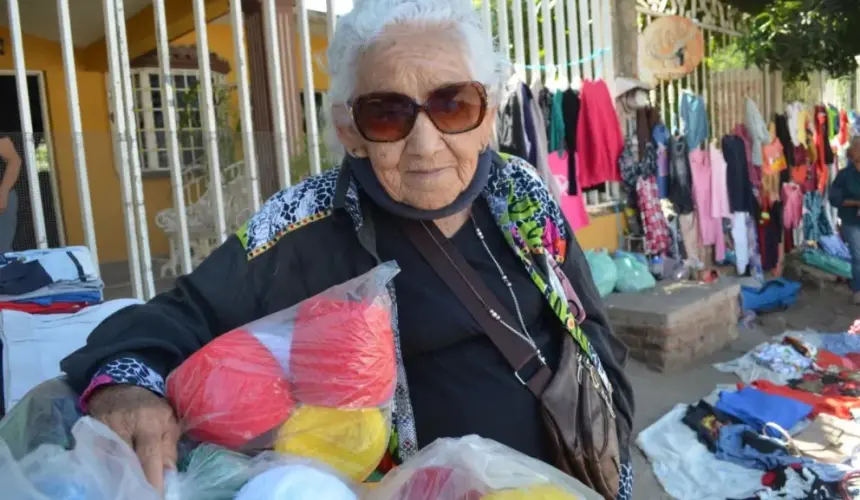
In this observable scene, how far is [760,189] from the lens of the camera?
818 cm

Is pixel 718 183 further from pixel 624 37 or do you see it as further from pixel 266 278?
pixel 266 278

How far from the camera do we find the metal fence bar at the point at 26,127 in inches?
134

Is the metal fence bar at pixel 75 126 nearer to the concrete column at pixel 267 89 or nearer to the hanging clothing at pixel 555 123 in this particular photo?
the concrete column at pixel 267 89

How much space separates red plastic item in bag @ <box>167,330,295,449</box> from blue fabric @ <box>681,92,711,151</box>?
6.93 m

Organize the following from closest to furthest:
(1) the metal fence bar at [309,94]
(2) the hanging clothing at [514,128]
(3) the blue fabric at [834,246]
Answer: (1) the metal fence bar at [309,94]
(2) the hanging clothing at [514,128]
(3) the blue fabric at [834,246]

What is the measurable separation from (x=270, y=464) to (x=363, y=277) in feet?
1.29

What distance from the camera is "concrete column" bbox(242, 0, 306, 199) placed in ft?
14.6

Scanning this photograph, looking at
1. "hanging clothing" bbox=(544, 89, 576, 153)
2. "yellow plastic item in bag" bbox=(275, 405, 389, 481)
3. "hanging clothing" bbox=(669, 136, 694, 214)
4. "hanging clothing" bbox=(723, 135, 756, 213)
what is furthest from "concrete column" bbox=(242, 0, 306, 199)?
"hanging clothing" bbox=(723, 135, 756, 213)

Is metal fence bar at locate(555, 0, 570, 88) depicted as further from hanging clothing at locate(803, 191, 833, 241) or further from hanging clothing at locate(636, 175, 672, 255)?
hanging clothing at locate(803, 191, 833, 241)

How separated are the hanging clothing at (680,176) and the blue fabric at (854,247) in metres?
2.15

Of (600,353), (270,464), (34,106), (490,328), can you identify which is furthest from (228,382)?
(34,106)

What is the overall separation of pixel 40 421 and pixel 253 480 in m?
0.35

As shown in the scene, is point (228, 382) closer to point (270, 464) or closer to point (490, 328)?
point (270, 464)

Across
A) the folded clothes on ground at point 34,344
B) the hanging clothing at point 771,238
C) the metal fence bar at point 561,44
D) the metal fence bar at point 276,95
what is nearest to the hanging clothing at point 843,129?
the hanging clothing at point 771,238
